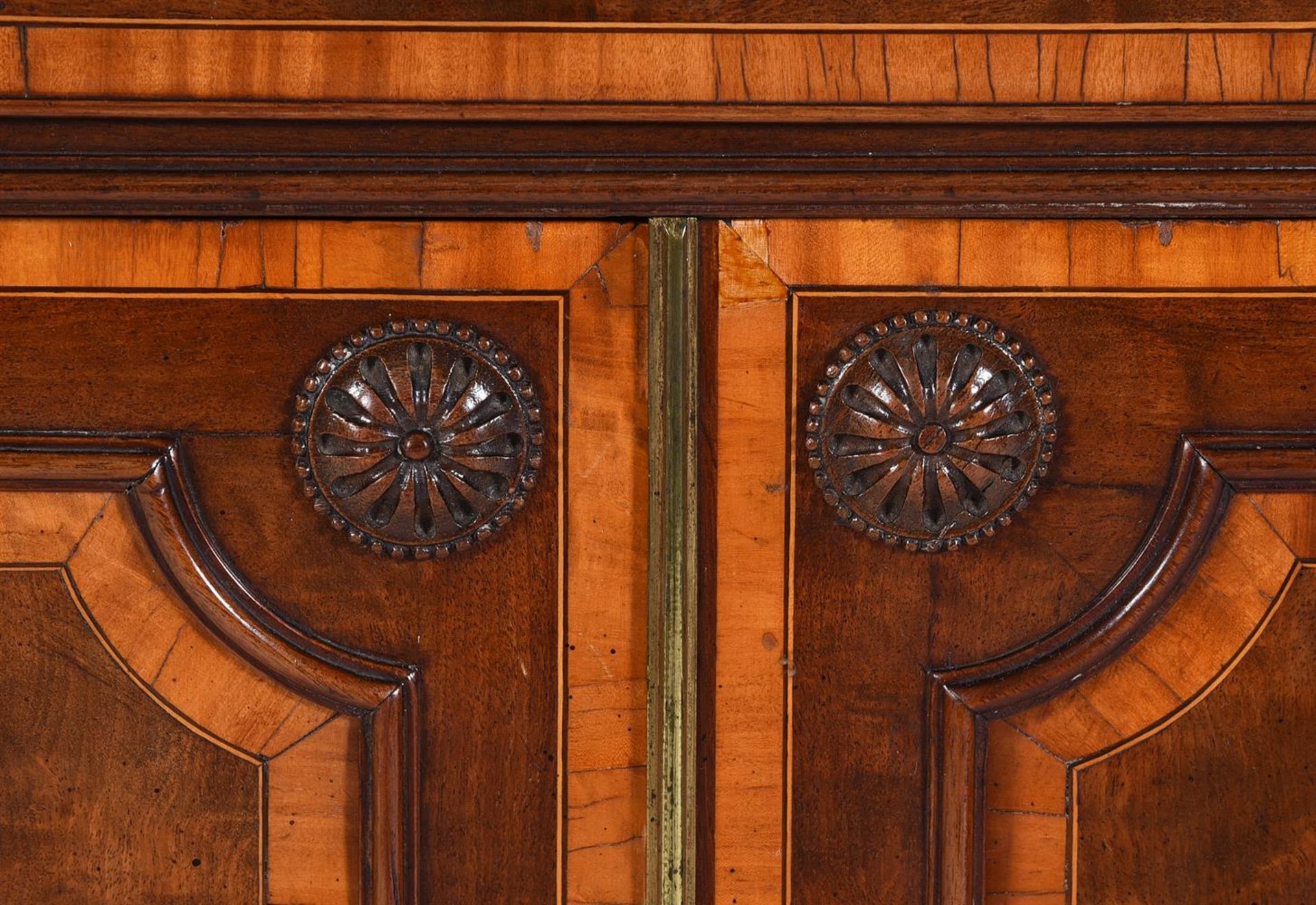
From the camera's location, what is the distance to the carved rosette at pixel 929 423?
2.22 ft

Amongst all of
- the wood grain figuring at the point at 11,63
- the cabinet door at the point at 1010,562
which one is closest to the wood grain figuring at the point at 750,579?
the cabinet door at the point at 1010,562

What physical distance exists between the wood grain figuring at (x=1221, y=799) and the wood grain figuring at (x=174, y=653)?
54 cm

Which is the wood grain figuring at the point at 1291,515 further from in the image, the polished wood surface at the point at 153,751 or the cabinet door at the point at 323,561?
the polished wood surface at the point at 153,751

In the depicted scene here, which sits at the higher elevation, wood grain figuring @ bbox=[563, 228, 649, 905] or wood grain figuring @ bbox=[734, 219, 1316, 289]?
wood grain figuring @ bbox=[734, 219, 1316, 289]

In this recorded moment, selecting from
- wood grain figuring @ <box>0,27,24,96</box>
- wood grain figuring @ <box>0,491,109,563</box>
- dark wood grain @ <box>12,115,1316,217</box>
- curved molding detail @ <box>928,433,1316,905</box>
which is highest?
wood grain figuring @ <box>0,27,24,96</box>

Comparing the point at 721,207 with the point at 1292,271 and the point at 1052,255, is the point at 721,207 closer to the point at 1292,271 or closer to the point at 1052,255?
the point at 1052,255

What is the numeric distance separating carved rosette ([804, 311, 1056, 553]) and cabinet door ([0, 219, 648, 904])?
133 mm

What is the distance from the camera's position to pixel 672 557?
0.68 meters

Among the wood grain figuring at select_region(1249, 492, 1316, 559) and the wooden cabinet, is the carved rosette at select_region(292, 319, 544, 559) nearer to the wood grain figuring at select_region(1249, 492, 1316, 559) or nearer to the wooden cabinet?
the wooden cabinet

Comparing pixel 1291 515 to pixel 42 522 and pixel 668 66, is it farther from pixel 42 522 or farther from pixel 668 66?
pixel 42 522

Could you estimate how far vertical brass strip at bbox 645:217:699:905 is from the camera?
664mm

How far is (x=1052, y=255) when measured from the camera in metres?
0.67

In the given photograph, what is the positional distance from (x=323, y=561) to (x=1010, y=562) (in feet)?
1.52

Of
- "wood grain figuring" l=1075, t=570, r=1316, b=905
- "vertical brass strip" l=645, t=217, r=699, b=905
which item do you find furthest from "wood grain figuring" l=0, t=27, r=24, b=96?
"wood grain figuring" l=1075, t=570, r=1316, b=905
